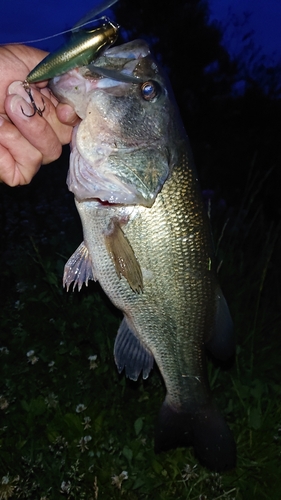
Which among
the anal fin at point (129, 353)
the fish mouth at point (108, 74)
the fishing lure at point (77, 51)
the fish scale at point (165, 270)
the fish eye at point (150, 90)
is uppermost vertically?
the fishing lure at point (77, 51)

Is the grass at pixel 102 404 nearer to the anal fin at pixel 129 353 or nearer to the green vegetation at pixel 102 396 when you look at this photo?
the green vegetation at pixel 102 396

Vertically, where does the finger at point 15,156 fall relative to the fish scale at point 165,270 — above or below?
above

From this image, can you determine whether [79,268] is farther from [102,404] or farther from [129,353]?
[102,404]

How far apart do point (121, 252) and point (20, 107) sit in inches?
28.4

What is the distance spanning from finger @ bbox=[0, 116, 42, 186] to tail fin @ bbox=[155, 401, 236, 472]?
1.48 m

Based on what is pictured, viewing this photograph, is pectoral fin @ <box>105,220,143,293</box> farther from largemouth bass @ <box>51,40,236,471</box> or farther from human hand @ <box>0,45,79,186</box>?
human hand @ <box>0,45,79,186</box>

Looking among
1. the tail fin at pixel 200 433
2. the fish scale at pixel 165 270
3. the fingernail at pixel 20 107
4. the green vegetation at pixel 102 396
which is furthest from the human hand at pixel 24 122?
the green vegetation at pixel 102 396

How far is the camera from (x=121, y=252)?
5.98ft

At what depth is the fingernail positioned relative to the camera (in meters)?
1.77

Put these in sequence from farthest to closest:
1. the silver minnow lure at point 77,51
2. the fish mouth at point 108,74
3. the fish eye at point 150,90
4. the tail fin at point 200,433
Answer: the tail fin at point 200,433, the fish eye at point 150,90, the fish mouth at point 108,74, the silver minnow lure at point 77,51

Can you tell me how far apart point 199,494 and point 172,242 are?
182 centimetres

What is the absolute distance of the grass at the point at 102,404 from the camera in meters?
2.82

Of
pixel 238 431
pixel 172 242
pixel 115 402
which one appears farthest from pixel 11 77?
pixel 238 431

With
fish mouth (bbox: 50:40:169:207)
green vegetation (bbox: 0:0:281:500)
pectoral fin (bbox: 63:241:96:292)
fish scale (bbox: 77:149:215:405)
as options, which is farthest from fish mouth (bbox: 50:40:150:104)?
green vegetation (bbox: 0:0:281:500)
